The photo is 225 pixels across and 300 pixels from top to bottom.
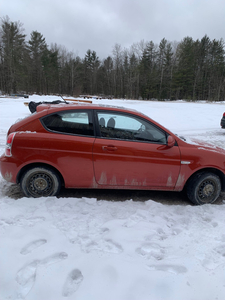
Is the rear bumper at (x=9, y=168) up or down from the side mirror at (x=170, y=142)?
down

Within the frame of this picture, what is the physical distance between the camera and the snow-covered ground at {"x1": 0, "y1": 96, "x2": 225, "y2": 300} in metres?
1.90

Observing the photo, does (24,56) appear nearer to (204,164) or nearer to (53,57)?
(53,57)

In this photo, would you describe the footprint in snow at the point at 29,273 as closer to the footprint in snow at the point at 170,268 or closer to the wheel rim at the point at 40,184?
the footprint in snow at the point at 170,268

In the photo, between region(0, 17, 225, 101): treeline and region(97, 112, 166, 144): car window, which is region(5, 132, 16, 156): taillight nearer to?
region(97, 112, 166, 144): car window

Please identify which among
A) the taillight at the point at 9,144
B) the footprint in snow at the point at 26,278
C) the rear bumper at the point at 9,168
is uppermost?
the taillight at the point at 9,144

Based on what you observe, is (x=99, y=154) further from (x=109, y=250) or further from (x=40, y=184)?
(x=109, y=250)

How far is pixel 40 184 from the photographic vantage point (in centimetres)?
343

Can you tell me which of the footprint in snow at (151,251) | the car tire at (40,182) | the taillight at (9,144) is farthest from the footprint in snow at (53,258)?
the taillight at (9,144)

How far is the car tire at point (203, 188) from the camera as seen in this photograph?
3.58 metres

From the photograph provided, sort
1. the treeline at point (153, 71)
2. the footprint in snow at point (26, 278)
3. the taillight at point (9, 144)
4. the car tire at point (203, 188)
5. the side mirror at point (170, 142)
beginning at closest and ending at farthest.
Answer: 1. the footprint in snow at point (26, 278)
2. the taillight at point (9, 144)
3. the side mirror at point (170, 142)
4. the car tire at point (203, 188)
5. the treeline at point (153, 71)

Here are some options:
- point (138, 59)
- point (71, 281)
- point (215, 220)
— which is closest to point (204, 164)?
point (215, 220)

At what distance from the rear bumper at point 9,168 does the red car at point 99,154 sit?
0.05 ft

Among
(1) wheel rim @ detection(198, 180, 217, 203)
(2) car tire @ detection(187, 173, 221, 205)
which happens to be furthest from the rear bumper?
(1) wheel rim @ detection(198, 180, 217, 203)

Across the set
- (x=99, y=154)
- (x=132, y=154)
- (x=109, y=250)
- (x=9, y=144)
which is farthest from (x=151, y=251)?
(x=9, y=144)
